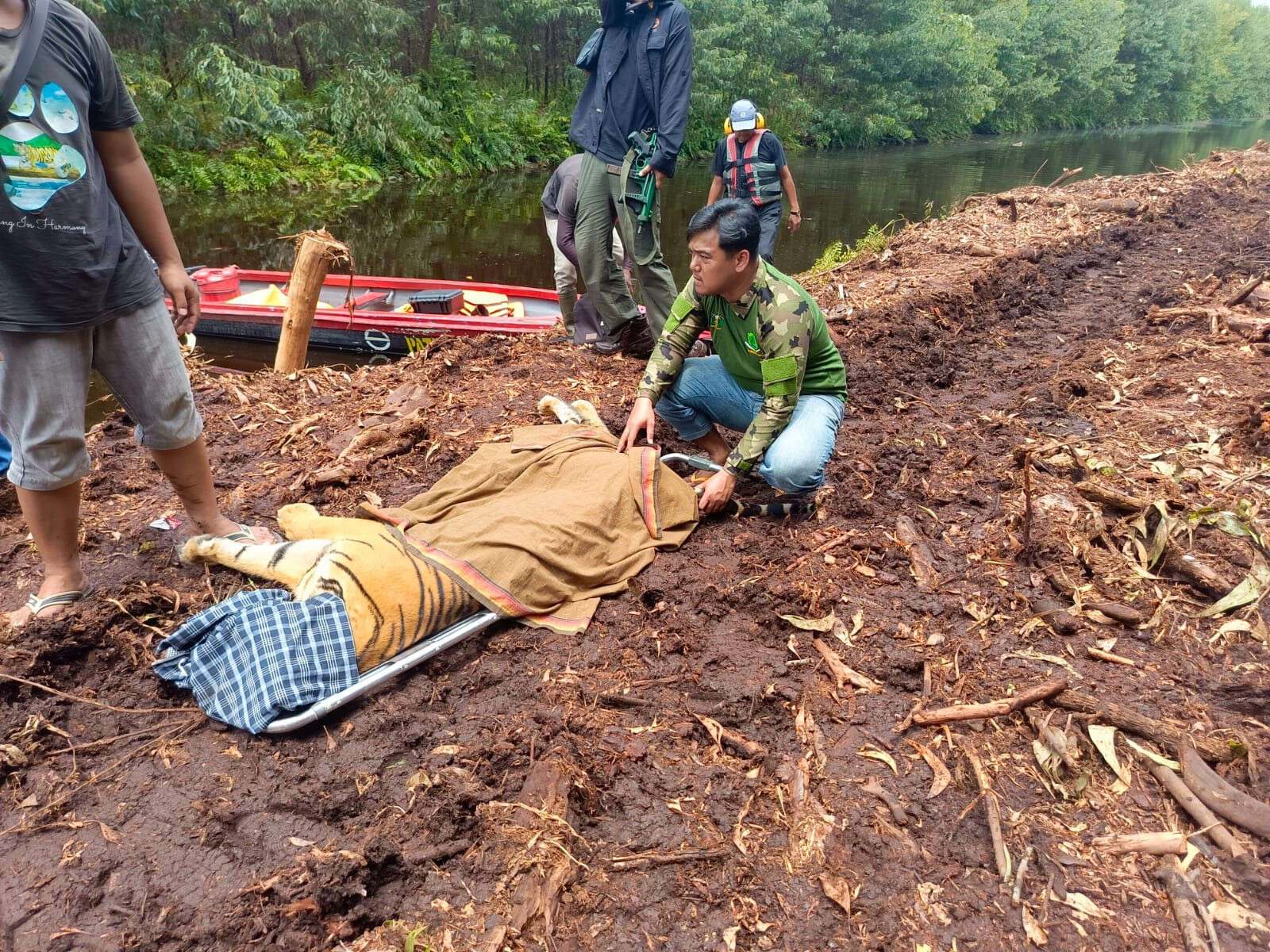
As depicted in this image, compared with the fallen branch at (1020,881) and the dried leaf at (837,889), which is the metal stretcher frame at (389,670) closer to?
the dried leaf at (837,889)

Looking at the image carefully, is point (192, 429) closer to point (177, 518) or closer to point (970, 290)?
point (177, 518)

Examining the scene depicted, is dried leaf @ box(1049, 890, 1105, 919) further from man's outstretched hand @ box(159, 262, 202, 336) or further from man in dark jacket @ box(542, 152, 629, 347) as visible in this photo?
man in dark jacket @ box(542, 152, 629, 347)

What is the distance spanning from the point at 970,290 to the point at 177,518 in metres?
6.98

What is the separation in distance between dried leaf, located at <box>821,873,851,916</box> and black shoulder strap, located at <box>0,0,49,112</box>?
9.92 ft

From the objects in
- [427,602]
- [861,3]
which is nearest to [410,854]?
[427,602]

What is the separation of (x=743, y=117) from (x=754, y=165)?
44cm

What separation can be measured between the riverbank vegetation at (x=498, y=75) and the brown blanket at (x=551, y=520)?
49.3ft

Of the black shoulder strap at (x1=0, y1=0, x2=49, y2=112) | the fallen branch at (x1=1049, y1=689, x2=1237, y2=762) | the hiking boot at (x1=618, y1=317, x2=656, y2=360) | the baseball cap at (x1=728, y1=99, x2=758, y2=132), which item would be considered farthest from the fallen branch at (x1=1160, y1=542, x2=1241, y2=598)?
the baseball cap at (x1=728, y1=99, x2=758, y2=132)

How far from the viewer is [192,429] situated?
112 inches

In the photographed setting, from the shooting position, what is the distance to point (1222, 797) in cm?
211

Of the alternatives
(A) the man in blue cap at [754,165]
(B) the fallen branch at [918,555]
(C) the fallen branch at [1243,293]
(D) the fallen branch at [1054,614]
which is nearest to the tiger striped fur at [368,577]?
(B) the fallen branch at [918,555]

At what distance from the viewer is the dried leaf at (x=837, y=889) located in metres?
1.91

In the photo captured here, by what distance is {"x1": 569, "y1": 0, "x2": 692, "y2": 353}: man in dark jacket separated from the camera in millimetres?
4707

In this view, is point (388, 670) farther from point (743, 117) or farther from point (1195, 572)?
point (743, 117)
